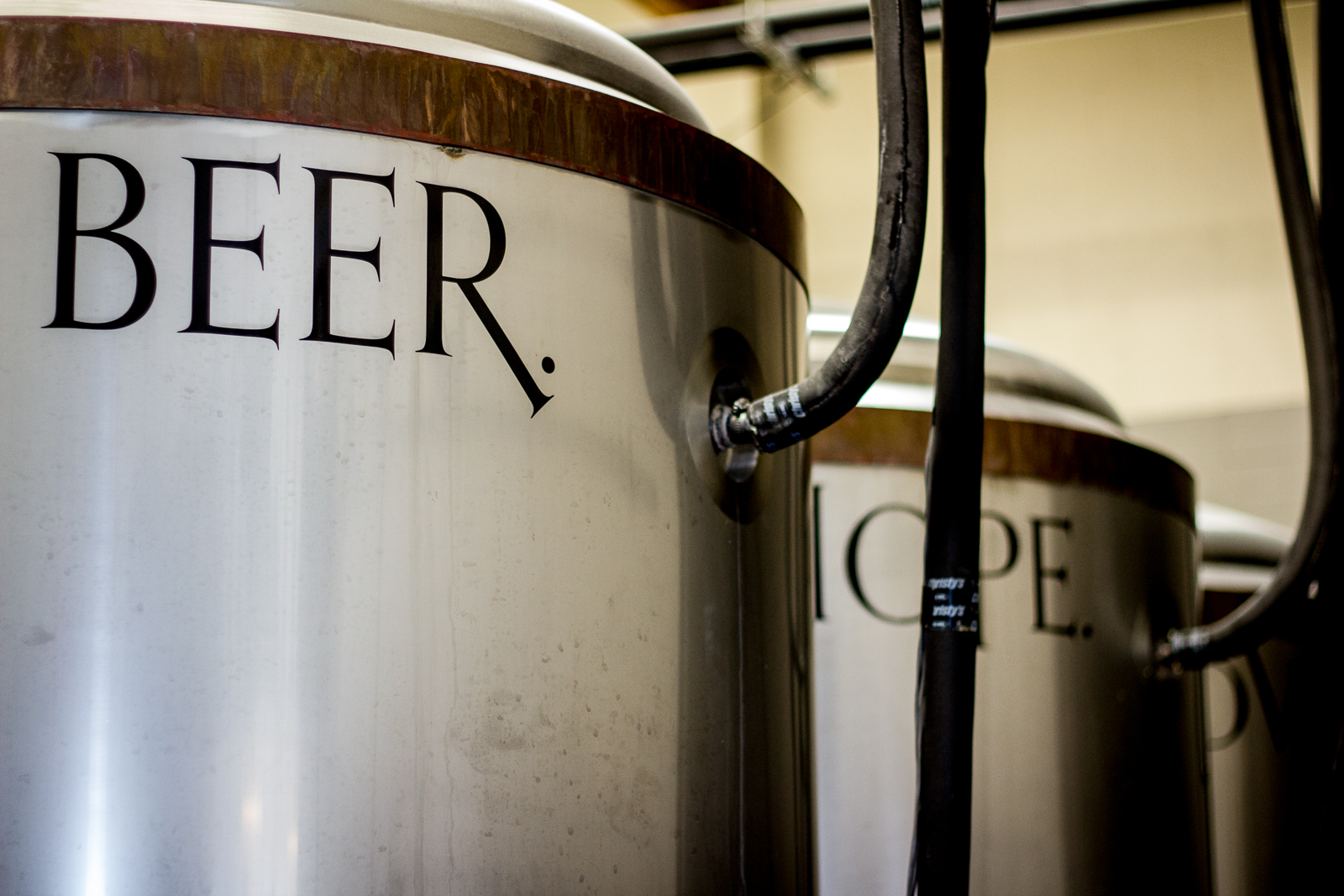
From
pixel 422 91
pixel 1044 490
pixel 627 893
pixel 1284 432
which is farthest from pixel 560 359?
pixel 1284 432

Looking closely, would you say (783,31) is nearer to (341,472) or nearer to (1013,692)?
(1013,692)

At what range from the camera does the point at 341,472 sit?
26.1 inches

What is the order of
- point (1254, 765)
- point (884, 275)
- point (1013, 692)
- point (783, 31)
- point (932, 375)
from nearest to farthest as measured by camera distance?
point (884, 275), point (1013, 692), point (932, 375), point (1254, 765), point (783, 31)

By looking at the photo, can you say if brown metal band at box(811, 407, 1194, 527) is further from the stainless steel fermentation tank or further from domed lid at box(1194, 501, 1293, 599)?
domed lid at box(1194, 501, 1293, 599)

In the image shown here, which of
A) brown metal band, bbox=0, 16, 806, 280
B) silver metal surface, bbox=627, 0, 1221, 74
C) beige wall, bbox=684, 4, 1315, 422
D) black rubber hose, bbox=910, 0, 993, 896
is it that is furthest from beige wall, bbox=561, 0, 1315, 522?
brown metal band, bbox=0, 16, 806, 280

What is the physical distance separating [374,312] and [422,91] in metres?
0.12

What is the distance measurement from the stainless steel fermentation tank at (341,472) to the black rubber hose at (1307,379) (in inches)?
24.6

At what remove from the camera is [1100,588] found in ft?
4.07

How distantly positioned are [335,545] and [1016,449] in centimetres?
72

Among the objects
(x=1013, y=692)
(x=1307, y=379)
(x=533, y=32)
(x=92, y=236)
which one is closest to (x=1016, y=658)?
(x=1013, y=692)

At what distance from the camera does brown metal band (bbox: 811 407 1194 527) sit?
1.19 metres

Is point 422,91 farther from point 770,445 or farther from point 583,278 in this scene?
point 770,445

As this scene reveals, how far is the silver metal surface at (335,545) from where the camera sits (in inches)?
25.0

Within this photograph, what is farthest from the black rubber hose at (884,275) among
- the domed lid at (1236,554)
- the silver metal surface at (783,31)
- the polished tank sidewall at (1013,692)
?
the silver metal surface at (783,31)
